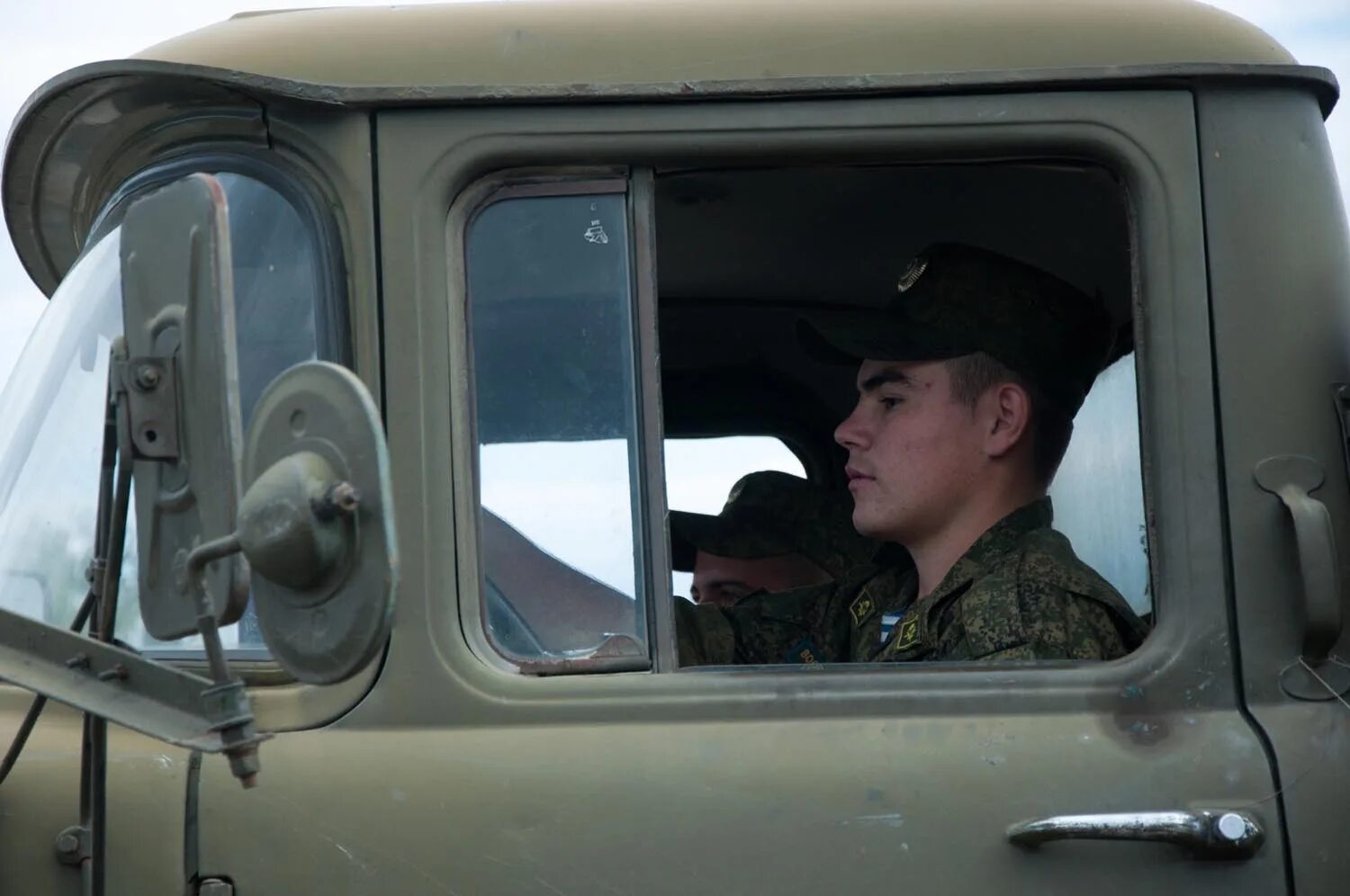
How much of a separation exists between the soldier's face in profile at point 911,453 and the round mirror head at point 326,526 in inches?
50.0

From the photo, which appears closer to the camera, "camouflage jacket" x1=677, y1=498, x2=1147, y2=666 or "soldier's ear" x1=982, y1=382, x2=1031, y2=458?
"camouflage jacket" x1=677, y1=498, x2=1147, y2=666

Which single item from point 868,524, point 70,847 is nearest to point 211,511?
point 70,847

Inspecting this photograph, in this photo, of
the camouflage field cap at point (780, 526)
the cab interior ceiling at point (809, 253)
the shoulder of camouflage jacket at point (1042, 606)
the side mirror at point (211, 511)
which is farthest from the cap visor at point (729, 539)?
the side mirror at point (211, 511)

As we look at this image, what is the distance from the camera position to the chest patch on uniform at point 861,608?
9.46 ft

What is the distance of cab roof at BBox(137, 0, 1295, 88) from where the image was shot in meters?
2.14

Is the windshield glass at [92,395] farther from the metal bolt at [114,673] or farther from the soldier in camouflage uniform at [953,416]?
the soldier in camouflage uniform at [953,416]

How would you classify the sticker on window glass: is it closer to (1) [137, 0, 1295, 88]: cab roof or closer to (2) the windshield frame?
(1) [137, 0, 1295, 88]: cab roof

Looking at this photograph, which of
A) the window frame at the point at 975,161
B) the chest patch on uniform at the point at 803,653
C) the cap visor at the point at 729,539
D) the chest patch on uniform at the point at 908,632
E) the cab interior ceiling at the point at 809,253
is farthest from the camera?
the cap visor at the point at 729,539

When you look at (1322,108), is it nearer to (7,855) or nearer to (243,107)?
(243,107)

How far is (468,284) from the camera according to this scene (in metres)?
2.15

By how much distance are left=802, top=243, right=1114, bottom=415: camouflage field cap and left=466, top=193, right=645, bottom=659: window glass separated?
70 centimetres

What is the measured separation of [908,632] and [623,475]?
625mm

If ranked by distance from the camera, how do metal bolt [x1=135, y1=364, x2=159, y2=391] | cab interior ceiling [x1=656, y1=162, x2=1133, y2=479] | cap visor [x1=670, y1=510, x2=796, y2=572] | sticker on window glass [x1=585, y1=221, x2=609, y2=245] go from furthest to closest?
1. cap visor [x1=670, y1=510, x2=796, y2=572]
2. cab interior ceiling [x1=656, y1=162, x2=1133, y2=479]
3. sticker on window glass [x1=585, y1=221, x2=609, y2=245]
4. metal bolt [x1=135, y1=364, x2=159, y2=391]

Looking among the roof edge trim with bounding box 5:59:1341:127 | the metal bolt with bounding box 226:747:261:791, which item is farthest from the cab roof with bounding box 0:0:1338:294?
the metal bolt with bounding box 226:747:261:791
